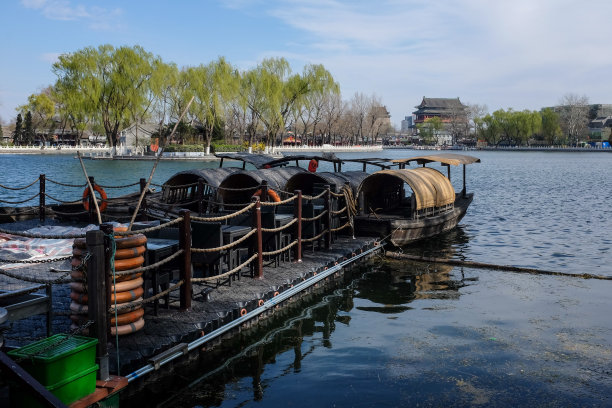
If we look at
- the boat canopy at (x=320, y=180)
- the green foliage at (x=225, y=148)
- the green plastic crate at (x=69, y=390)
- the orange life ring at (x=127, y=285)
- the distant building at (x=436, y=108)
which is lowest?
the green plastic crate at (x=69, y=390)

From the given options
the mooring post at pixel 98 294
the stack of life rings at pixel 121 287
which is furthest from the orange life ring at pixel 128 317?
the mooring post at pixel 98 294

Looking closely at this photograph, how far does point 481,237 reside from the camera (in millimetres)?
19328

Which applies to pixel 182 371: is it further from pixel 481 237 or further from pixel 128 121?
pixel 128 121

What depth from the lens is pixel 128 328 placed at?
19.9 ft

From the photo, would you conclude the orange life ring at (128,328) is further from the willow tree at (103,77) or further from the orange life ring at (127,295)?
the willow tree at (103,77)

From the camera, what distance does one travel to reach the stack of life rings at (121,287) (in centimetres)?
564

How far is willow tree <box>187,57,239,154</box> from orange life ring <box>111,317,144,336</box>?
64465mm

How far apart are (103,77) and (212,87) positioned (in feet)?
43.8

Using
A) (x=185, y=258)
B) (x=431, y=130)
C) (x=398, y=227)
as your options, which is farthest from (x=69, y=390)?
(x=431, y=130)

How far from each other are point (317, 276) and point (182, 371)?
4134 millimetres

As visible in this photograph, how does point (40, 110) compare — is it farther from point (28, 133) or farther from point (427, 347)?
point (427, 347)

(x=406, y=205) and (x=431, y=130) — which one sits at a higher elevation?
(x=431, y=130)

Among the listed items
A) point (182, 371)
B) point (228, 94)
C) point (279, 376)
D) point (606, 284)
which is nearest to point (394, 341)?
point (279, 376)

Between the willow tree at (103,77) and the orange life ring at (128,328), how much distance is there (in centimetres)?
6206
